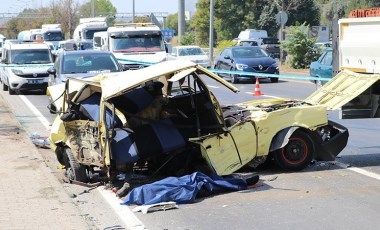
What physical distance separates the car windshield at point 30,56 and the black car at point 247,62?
7953 mm

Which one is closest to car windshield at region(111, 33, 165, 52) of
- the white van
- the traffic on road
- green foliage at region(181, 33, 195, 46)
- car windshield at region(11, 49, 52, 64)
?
the white van

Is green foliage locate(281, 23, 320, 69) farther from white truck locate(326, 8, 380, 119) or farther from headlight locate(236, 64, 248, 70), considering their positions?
white truck locate(326, 8, 380, 119)

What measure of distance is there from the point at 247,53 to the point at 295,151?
68.4 feet

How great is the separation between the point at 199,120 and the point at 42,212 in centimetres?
273

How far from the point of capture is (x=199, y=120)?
31.0 feet

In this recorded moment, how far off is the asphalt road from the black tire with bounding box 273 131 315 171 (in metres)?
0.13

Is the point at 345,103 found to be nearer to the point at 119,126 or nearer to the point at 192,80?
the point at 192,80

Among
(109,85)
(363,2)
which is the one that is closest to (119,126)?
(109,85)

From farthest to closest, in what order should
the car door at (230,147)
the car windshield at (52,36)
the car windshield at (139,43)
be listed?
the car windshield at (52,36) < the car windshield at (139,43) < the car door at (230,147)

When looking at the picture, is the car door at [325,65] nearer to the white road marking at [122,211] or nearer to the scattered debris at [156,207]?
the white road marking at [122,211]

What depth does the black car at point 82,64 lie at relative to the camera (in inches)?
739

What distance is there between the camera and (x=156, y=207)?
7.91m

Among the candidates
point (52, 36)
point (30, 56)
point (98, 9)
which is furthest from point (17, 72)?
point (98, 9)

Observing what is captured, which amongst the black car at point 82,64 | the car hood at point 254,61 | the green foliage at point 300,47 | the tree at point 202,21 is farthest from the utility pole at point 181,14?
the black car at point 82,64
